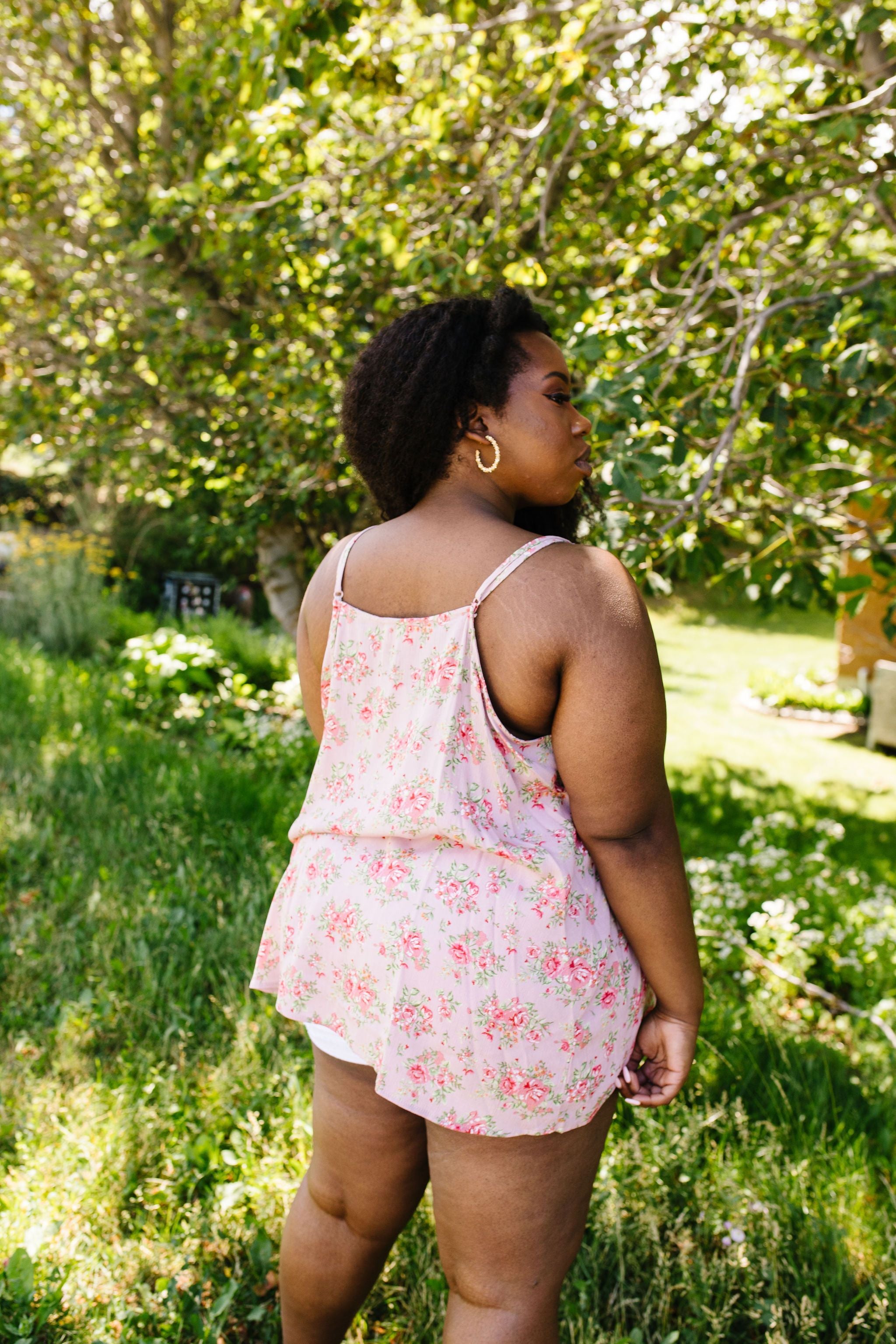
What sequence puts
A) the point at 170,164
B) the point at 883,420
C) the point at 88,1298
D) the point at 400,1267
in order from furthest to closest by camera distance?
1. the point at 170,164
2. the point at 883,420
3. the point at 400,1267
4. the point at 88,1298

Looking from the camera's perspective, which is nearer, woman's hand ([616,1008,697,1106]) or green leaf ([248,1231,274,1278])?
woman's hand ([616,1008,697,1106])

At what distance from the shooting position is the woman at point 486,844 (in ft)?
4.32

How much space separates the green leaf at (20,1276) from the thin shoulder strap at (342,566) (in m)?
1.56

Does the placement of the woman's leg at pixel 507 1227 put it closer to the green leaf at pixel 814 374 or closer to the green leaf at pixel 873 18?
the green leaf at pixel 814 374

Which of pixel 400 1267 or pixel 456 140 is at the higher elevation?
pixel 456 140

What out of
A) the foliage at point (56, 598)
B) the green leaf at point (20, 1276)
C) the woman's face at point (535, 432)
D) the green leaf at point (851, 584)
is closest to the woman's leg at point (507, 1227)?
the woman's face at point (535, 432)

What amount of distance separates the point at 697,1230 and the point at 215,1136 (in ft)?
3.95

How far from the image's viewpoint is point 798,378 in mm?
3227

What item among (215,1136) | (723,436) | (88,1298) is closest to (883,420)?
(723,436)

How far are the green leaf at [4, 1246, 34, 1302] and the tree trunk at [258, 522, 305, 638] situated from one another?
440 centimetres

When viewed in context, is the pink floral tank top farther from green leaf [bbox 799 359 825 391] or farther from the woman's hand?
green leaf [bbox 799 359 825 391]

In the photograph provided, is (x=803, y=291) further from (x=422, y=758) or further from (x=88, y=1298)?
(x=88, y=1298)

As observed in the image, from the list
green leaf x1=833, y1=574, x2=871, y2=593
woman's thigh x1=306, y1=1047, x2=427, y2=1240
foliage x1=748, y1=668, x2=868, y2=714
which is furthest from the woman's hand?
foliage x1=748, y1=668, x2=868, y2=714

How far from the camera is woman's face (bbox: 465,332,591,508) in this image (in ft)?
4.78
